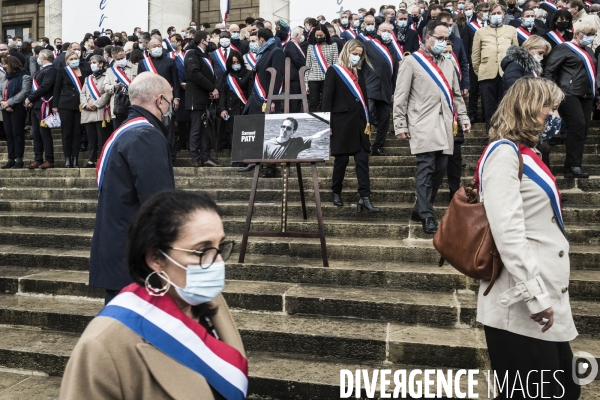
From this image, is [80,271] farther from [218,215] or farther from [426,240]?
[218,215]

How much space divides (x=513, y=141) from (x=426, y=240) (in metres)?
3.13

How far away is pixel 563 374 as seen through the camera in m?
2.50

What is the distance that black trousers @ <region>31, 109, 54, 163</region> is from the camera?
32.2 ft

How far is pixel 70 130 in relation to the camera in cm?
979

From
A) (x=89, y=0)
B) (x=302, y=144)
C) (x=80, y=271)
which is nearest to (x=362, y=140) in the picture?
(x=302, y=144)

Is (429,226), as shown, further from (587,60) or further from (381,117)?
(587,60)

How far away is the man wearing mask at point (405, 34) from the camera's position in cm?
1115

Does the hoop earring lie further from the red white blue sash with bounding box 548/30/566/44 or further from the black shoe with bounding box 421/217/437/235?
the red white blue sash with bounding box 548/30/566/44

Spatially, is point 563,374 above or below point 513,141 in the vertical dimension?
below

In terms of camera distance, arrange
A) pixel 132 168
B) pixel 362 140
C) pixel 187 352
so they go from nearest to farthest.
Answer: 1. pixel 187 352
2. pixel 132 168
3. pixel 362 140

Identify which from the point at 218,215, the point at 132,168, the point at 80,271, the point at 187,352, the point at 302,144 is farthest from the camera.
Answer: the point at 80,271

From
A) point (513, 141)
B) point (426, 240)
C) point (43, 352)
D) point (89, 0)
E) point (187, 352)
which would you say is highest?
point (89, 0)

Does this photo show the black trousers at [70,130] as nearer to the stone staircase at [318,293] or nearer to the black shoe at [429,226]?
the stone staircase at [318,293]

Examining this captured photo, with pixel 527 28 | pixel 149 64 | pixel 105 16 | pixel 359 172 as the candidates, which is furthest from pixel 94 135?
pixel 105 16
